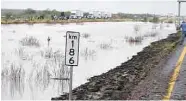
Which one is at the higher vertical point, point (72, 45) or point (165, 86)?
point (72, 45)

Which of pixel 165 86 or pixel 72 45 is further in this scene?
pixel 165 86

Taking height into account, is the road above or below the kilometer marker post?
below

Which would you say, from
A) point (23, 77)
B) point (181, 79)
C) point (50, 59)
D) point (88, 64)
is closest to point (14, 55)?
point (50, 59)

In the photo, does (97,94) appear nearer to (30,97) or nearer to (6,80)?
(30,97)

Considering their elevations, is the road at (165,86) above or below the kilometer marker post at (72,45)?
below

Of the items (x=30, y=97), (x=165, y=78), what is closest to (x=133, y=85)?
(x=165, y=78)

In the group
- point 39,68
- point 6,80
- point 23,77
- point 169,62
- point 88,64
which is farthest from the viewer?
point 88,64

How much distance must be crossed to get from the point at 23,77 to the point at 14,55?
10.4 meters

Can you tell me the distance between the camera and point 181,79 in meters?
16.4

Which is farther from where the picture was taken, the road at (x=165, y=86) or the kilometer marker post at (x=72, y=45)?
the road at (x=165, y=86)

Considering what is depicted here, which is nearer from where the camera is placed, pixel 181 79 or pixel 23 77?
pixel 181 79

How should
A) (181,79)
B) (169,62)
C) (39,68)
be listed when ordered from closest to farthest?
1. (181,79)
2. (169,62)
3. (39,68)

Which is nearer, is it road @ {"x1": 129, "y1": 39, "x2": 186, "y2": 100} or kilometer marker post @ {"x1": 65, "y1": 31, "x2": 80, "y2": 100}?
kilometer marker post @ {"x1": 65, "y1": 31, "x2": 80, "y2": 100}

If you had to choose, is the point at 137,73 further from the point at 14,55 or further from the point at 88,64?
the point at 14,55
